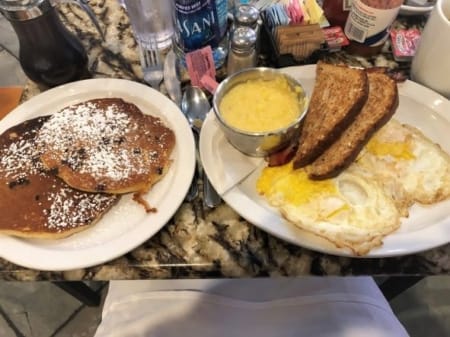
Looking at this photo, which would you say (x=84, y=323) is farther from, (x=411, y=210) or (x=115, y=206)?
(x=411, y=210)

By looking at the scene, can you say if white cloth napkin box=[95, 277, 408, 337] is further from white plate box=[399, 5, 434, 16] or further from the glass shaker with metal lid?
white plate box=[399, 5, 434, 16]

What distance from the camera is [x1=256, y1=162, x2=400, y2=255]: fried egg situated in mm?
751

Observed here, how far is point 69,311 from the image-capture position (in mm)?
1509

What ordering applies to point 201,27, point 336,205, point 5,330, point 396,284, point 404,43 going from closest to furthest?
point 336,205
point 201,27
point 404,43
point 396,284
point 5,330

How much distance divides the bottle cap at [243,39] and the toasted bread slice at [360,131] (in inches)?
11.3

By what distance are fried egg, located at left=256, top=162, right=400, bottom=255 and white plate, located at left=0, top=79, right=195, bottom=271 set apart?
0.18m

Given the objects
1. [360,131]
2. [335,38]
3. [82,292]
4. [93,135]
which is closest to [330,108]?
[360,131]

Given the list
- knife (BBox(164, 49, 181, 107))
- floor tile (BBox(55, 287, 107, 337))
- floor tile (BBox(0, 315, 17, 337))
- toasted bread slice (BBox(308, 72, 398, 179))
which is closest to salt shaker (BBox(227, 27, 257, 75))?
knife (BBox(164, 49, 181, 107))

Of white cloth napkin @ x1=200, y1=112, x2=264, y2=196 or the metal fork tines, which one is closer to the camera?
white cloth napkin @ x1=200, y1=112, x2=264, y2=196

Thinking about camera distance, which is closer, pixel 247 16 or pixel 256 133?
pixel 256 133

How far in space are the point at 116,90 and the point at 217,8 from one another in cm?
32

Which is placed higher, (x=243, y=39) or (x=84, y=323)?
(x=243, y=39)

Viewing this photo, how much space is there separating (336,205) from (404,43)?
58 cm

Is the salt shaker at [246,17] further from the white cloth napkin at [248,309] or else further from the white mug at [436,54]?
the white cloth napkin at [248,309]
